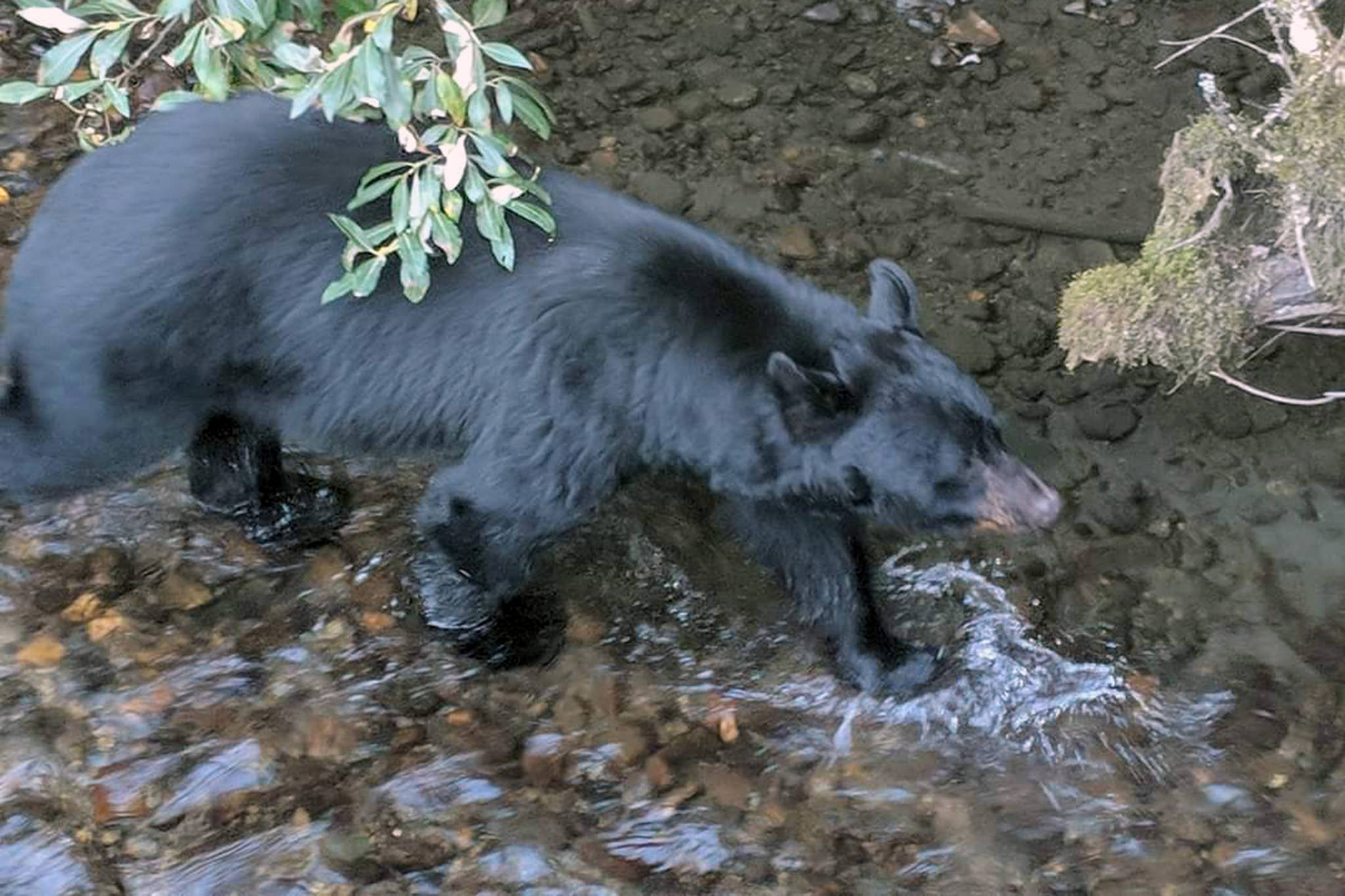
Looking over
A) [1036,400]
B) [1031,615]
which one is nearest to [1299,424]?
[1036,400]

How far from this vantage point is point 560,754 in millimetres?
3758

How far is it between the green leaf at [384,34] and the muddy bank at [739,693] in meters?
1.98

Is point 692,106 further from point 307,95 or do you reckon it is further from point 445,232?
point 307,95

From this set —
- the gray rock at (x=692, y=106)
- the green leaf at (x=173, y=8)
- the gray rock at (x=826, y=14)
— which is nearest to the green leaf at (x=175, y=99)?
the green leaf at (x=173, y=8)

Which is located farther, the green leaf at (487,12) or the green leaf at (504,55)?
the green leaf at (487,12)

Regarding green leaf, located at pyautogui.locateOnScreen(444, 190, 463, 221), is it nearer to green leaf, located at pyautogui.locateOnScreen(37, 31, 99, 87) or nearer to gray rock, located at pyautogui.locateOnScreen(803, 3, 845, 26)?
green leaf, located at pyautogui.locateOnScreen(37, 31, 99, 87)

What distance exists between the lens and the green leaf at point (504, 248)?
2955 mm

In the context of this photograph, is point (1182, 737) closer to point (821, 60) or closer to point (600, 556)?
point (600, 556)

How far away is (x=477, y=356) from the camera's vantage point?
3332mm

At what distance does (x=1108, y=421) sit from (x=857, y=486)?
1723 millimetres

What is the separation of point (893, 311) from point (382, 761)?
1.88 m

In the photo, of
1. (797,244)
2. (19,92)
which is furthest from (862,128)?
(19,92)

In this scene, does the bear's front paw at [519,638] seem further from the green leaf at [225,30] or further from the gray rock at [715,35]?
the gray rock at [715,35]

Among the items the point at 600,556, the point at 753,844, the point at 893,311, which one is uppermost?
the point at 893,311
